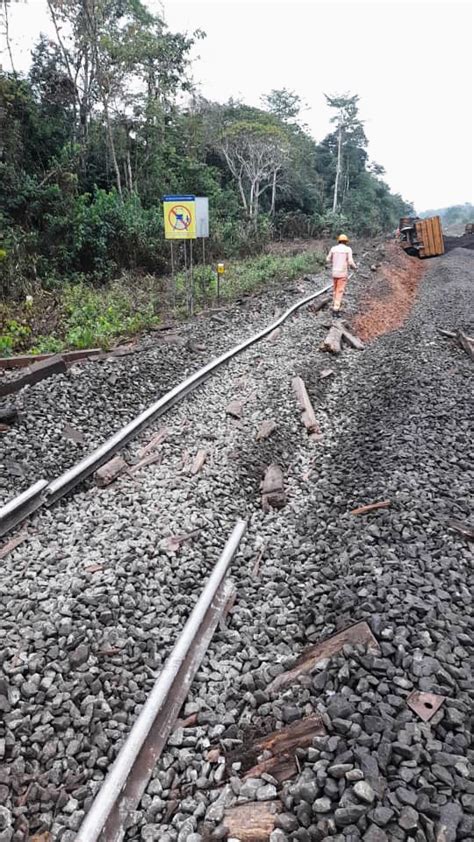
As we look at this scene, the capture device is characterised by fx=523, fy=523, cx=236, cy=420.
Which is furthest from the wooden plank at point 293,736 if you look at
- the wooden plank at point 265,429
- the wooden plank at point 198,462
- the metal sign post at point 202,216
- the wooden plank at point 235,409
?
the metal sign post at point 202,216

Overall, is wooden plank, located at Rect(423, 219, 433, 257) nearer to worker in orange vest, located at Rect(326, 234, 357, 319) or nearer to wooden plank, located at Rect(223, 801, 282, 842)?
worker in orange vest, located at Rect(326, 234, 357, 319)

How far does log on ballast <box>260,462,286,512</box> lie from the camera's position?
4.52m

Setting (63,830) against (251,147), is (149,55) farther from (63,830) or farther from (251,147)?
(63,830)

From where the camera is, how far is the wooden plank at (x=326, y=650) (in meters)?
2.63

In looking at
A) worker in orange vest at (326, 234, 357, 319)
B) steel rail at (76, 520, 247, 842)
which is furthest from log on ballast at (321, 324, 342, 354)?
steel rail at (76, 520, 247, 842)

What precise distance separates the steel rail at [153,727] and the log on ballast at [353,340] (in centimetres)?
686

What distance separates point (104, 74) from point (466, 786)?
24.4 m

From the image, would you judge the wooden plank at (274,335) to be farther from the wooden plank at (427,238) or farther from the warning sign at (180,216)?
the wooden plank at (427,238)

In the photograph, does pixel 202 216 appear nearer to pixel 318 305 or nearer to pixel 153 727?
pixel 318 305

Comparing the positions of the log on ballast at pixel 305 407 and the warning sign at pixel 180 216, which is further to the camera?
the warning sign at pixel 180 216

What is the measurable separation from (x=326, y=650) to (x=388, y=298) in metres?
12.8

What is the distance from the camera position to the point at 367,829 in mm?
1794

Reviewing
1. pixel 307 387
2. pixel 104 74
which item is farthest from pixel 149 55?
pixel 307 387

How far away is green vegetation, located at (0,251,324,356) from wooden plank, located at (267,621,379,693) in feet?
19.8
